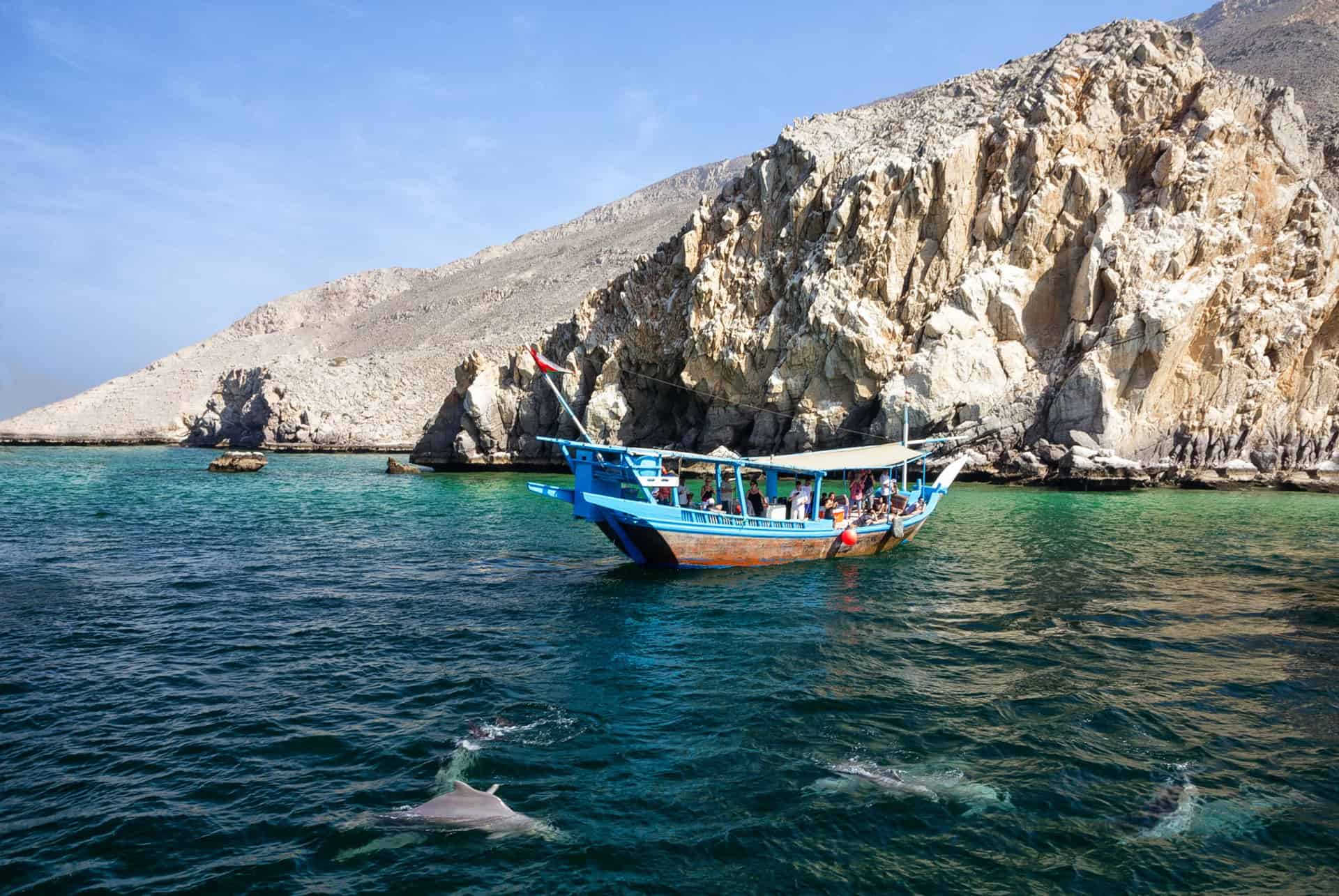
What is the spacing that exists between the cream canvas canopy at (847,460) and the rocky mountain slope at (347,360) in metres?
79.4

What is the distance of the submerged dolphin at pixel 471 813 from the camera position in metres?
7.71

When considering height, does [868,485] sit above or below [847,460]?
below

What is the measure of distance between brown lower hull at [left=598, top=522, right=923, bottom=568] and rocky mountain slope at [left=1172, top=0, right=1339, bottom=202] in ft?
201

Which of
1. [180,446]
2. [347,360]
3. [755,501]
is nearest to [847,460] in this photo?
[755,501]

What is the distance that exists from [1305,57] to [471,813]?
132 meters

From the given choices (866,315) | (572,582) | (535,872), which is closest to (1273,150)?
(866,315)

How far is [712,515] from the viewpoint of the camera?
21.2 m

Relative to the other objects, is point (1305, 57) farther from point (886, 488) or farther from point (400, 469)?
point (400, 469)

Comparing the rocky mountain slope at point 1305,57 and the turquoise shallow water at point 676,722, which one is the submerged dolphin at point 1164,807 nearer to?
the turquoise shallow water at point 676,722

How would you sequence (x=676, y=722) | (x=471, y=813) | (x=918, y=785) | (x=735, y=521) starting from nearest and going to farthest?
(x=471, y=813)
(x=918, y=785)
(x=676, y=722)
(x=735, y=521)

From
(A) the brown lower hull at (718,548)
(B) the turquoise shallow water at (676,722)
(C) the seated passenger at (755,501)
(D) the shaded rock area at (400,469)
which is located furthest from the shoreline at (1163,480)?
(D) the shaded rock area at (400,469)

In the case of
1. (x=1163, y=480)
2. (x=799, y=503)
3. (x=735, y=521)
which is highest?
(x=1163, y=480)

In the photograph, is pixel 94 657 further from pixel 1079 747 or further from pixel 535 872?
pixel 1079 747

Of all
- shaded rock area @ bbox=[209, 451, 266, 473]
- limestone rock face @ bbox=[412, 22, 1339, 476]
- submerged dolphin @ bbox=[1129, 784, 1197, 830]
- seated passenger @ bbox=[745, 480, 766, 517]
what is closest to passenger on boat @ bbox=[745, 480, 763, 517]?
seated passenger @ bbox=[745, 480, 766, 517]
